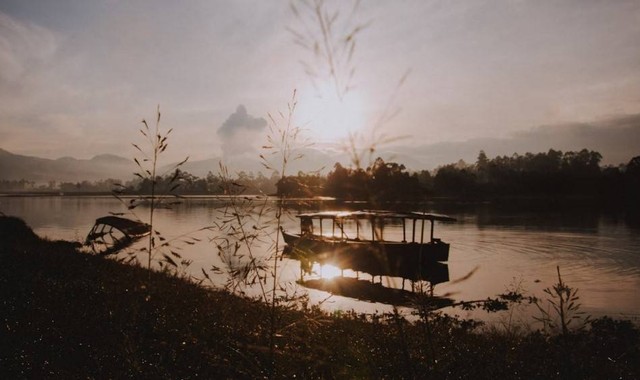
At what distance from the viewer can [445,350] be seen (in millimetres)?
9461

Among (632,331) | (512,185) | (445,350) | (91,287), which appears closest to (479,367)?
(445,350)

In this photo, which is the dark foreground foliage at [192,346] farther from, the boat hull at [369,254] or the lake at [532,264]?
the boat hull at [369,254]

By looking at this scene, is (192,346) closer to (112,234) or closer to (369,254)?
(369,254)

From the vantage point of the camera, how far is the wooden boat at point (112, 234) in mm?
6441

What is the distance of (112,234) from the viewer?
143ft

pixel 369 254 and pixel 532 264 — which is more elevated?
pixel 369 254

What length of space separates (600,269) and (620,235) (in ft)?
81.0

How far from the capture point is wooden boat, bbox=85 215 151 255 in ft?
21.1

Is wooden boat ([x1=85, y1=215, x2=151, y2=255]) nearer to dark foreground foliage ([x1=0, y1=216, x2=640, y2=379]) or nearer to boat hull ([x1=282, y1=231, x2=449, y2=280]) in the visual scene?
dark foreground foliage ([x1=0, y1=216, x2=640, y2=379])

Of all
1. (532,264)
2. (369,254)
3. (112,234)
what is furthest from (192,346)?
(112,234)

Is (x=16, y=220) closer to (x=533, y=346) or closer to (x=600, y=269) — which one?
(x=533, y=346)

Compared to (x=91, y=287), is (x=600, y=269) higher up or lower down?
lower down

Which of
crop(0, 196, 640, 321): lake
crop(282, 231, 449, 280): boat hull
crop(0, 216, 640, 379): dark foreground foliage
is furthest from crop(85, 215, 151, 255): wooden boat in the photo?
crop(282, 231, 449, 280): boat hull

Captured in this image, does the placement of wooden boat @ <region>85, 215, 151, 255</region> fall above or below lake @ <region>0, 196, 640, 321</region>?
above
